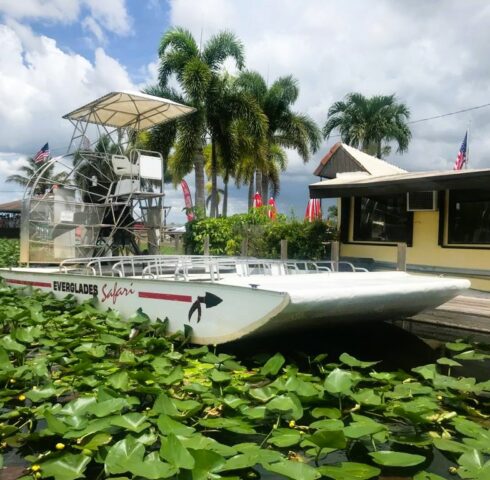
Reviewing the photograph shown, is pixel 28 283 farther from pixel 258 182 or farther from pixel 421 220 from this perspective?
pixel 258 182

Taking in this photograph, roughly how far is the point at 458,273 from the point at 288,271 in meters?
5.41

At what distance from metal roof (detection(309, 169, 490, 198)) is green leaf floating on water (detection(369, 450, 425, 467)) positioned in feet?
27.5

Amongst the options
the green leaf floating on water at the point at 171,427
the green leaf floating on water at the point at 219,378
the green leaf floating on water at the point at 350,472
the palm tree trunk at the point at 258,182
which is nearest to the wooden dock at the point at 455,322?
the green leaf floating on water at the point at 219,378

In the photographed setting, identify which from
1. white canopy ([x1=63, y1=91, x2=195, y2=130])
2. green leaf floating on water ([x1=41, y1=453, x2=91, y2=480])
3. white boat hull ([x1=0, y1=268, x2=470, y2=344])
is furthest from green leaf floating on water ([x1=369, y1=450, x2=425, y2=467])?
white canopy ([x1=63, y1=91, x2=195, y2=130])

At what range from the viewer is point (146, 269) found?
6.22 metres

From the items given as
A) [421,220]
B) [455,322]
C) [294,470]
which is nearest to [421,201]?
[421,220]

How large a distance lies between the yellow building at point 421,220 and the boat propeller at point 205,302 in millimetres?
7013

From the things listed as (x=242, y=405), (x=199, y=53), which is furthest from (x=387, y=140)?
(x=242, y=405)

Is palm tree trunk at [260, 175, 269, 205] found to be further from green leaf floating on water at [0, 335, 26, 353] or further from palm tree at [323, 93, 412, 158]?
green leaf floating on water at [0, 335, 26, 353]

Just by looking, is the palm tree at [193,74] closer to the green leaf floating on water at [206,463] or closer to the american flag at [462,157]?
the american flag at [462,157]

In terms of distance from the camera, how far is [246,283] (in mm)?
5094

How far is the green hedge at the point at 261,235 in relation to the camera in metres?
13.3

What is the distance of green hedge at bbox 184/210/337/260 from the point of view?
13.3m

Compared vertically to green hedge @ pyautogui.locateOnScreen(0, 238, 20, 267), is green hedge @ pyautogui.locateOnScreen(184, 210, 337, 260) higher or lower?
higher
